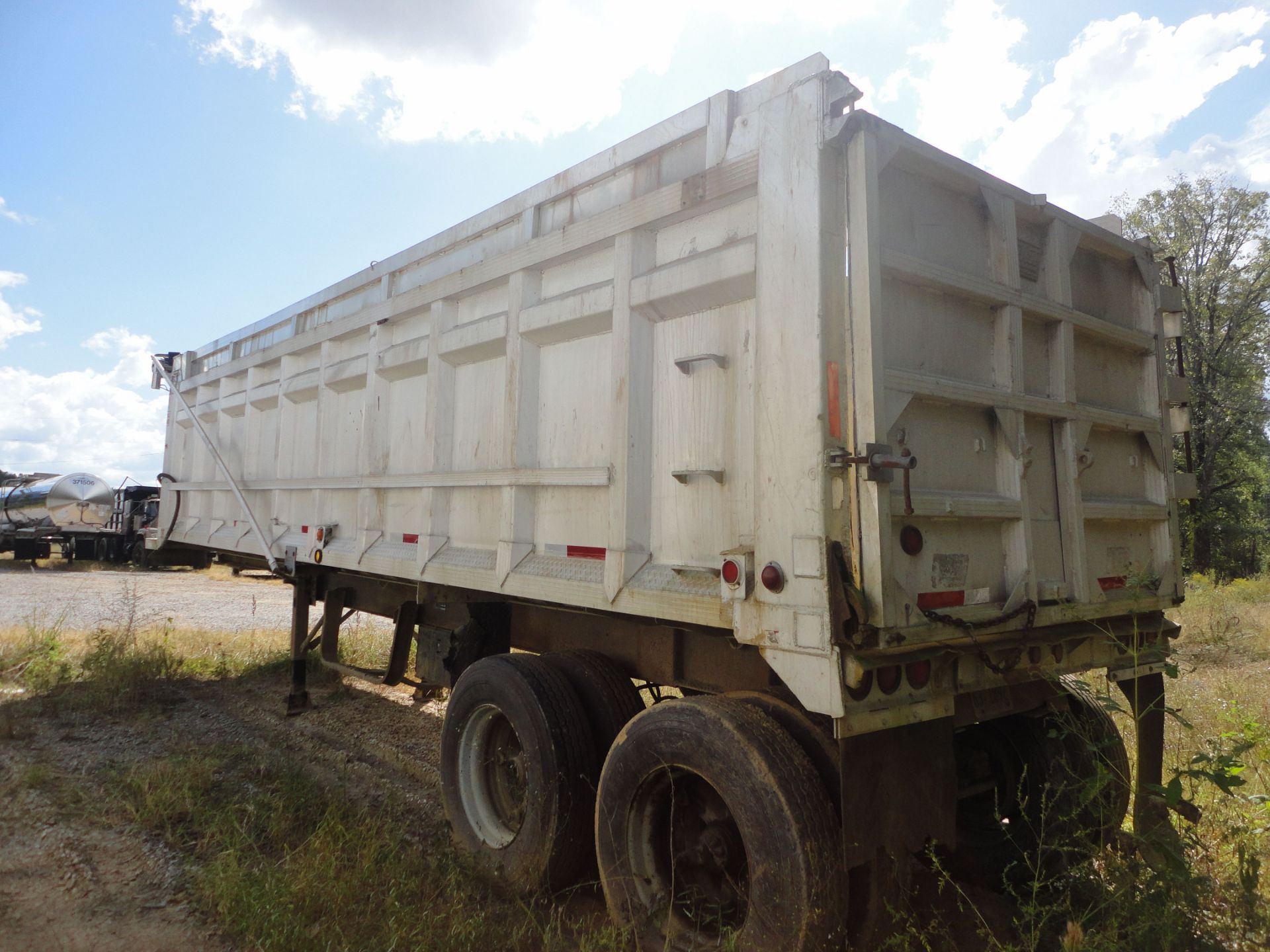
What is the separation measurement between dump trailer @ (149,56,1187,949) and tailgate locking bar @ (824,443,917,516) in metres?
0.01

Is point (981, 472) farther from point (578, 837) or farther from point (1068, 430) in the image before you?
point (578, 837)

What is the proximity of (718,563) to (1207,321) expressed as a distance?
65.8ft

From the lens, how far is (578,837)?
10.7ft

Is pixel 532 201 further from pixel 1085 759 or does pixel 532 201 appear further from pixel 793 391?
pixel 1085 759

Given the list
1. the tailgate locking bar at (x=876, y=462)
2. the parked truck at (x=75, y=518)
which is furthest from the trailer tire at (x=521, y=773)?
the parked truck at (x=75, y=518)

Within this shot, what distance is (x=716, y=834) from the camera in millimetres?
2658

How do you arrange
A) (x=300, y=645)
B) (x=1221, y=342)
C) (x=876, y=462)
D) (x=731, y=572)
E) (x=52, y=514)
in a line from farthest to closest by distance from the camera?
(x=52, y=514)
(x=1221, y=342)
(x=300, y=645)
(x=731, y=572)
(x=876, y=462)

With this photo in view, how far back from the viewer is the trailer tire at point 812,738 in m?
2.41

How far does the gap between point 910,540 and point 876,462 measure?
1.07 ft

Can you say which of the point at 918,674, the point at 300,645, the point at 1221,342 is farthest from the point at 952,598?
the point at 1221,342

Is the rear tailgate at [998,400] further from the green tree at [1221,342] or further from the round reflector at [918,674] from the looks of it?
the green tree at [1221,342]

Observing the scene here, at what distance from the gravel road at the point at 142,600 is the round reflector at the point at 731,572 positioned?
27.6 feet

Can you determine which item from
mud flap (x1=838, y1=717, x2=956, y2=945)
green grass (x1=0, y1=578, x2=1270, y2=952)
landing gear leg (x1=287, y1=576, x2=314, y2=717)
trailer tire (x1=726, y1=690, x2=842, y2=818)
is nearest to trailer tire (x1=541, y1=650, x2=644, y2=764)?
green grass (x1=0, y1=578, x2=1270, y2=952)

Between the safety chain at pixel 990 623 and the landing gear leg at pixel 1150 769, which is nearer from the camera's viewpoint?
the safety chain at pixel 990 623
